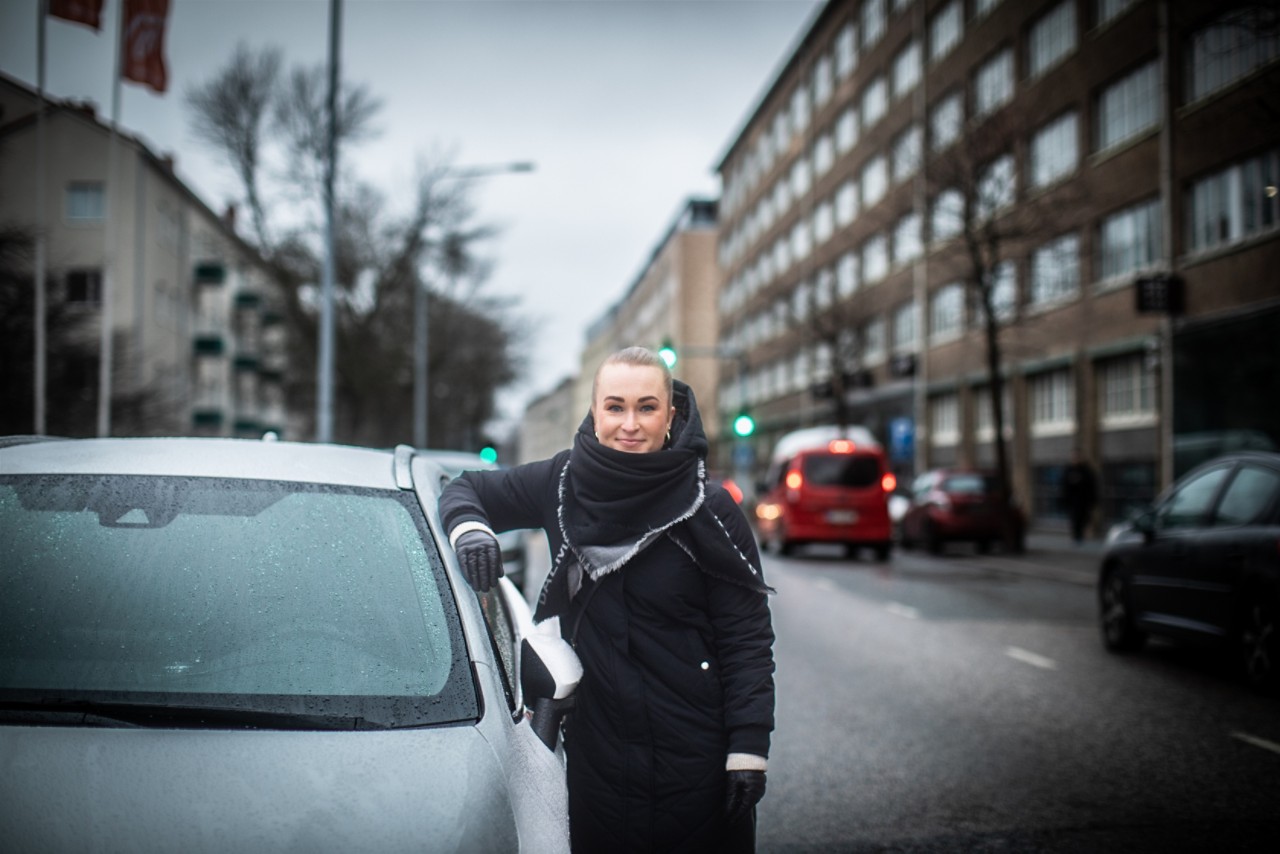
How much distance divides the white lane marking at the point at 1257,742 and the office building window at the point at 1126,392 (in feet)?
69.9

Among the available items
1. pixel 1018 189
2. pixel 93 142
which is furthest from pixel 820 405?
pixel 93 142

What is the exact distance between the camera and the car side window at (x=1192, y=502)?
9.17m

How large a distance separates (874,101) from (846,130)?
3631 mm

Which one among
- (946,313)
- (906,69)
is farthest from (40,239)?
(906,69)

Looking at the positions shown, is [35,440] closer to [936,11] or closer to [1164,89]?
[1164,89]

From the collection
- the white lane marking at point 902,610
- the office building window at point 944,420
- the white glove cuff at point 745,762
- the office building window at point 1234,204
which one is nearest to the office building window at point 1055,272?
the office building window at point 1234,204

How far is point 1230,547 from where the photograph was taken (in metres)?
8.48

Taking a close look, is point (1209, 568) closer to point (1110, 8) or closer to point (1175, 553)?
point (1175, 553)

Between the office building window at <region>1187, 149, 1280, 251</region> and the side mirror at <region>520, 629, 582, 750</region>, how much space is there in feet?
73.2

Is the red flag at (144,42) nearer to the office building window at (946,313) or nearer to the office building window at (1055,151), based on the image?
the office building window at (1055,151)

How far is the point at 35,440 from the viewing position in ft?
10.3

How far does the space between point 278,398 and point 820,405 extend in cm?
2386

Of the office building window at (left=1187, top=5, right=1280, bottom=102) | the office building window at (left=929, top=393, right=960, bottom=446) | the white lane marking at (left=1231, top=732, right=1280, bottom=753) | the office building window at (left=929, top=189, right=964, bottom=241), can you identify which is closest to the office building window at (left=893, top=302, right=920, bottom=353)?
the office building window at (left=929, top=393, right=960, bottom=446)

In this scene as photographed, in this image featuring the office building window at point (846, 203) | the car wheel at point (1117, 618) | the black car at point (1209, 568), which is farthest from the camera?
the office building window at point (846, 203)
